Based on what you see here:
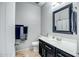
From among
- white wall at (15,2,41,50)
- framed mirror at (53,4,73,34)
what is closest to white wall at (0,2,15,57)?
framed mirror at (53,4,73,34)

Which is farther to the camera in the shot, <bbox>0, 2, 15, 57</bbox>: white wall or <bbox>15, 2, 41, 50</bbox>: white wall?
<bbox>15, 2, 41, 50</bbox>: white wall

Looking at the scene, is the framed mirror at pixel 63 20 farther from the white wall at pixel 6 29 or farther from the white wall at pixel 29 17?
the white wall at pixel 6 29

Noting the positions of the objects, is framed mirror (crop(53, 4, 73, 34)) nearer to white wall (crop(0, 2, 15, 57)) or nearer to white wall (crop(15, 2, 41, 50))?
white wall (crop(15, 2, 41, 50))

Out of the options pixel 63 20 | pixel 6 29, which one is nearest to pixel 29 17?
pixel 63 20

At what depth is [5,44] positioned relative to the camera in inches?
49.5

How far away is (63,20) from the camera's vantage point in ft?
7.04

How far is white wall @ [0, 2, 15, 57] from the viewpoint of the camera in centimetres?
122

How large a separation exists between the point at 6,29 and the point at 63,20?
→ 4.12 ft

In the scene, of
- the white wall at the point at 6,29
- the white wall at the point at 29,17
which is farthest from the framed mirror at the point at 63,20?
the white wall at the point at 6,29

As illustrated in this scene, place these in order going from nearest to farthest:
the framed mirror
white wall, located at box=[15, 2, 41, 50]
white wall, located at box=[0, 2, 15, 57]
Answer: white wall, located at box=[0, 2, 15, 57]
the framed mirror
white wall, located at box=[15, 2, 41, 50]

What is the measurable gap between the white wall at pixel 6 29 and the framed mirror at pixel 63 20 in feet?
3.40

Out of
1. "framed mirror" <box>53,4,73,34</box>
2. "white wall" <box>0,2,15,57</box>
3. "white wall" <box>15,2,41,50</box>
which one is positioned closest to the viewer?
"white wall" <box>0,2,15,57</box>

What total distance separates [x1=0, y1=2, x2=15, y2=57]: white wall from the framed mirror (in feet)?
Answer: 3.40

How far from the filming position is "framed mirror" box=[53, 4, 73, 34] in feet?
6.19
